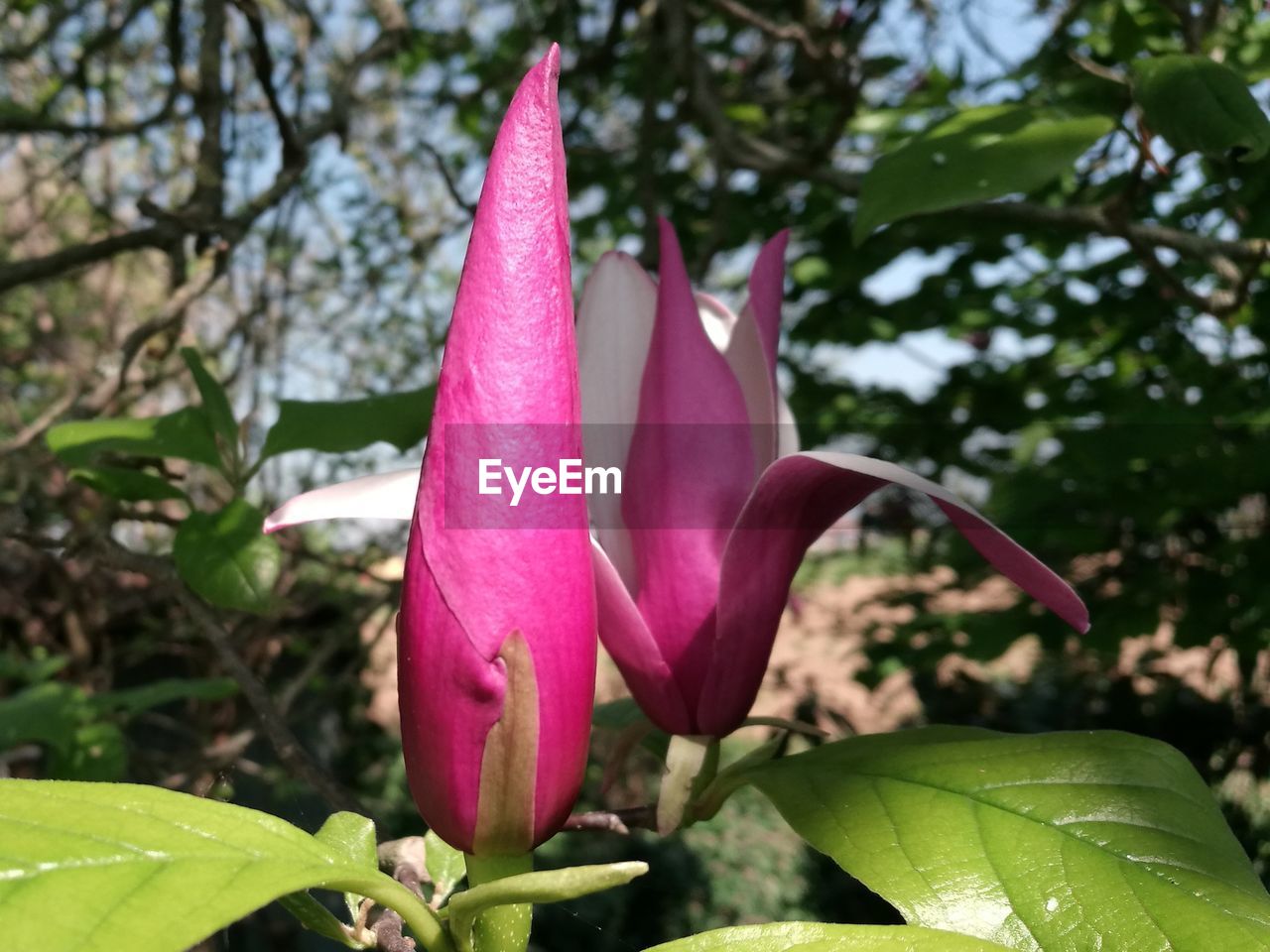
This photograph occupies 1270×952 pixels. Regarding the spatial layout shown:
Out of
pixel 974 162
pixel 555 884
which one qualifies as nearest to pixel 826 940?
pixel 555 884

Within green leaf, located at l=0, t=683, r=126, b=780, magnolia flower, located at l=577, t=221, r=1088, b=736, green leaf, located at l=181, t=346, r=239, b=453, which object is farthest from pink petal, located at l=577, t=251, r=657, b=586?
green leaf, located at l=0, t=683, r=126, b=780

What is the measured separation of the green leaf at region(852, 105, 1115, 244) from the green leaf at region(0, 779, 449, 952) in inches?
25.1

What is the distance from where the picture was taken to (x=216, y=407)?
3.06 feet

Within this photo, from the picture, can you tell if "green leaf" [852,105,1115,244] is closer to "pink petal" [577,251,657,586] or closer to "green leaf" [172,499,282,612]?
"pink petal" [577,251,657,586]

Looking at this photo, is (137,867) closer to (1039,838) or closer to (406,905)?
(406,905)

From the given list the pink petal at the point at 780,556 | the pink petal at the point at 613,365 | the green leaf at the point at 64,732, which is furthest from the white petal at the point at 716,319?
the green leaf at the point at 64,732

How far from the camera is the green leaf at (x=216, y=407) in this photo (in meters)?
0.93

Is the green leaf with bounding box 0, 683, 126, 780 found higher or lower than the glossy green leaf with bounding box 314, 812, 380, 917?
lower

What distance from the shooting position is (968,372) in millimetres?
2479

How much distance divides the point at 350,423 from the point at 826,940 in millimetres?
649

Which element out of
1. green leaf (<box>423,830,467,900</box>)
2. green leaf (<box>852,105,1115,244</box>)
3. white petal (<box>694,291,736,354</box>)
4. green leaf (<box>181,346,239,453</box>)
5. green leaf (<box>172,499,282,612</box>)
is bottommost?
green leaf (<box>423,830,467,900</box>)

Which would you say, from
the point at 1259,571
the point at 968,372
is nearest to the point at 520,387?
the point at 1259,571

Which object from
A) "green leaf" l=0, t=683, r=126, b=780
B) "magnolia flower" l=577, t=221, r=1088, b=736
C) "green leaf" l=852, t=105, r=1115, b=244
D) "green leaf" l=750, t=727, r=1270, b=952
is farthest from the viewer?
"green leaf" l=0, t=683, r=126, b=780

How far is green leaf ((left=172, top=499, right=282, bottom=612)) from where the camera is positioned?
2.67 ft
